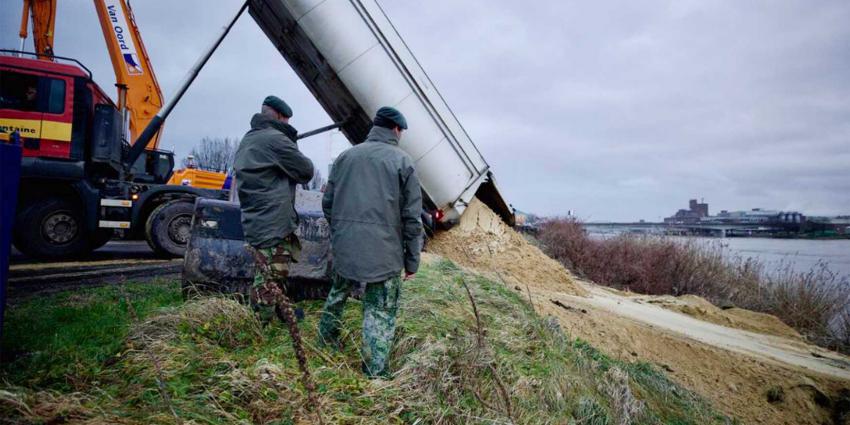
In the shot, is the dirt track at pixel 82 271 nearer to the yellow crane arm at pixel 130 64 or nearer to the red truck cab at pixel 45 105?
the red truck cab at pixel 45 105

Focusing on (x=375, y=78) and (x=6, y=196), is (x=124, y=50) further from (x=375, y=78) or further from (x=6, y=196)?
(x=6, y=196)

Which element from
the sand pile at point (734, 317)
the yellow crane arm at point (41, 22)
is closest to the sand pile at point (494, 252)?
the sand pile at point (734, 317)

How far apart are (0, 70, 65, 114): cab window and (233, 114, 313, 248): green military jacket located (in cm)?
524

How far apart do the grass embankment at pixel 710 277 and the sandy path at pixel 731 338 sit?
1.27 metres

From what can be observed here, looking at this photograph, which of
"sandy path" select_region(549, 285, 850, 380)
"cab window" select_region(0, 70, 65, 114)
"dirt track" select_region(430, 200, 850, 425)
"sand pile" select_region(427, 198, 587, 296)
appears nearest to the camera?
"dirt track" select_region(430, 200, 850, 425)

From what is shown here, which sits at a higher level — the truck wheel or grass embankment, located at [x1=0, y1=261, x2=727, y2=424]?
the truck wheel

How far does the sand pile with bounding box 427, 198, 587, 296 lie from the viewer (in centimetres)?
638

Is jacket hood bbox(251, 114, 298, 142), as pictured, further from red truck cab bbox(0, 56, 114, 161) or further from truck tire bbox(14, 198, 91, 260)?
truck tire bbox(14, 198, 91, 260)

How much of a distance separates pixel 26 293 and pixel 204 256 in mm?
2573

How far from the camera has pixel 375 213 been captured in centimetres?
239

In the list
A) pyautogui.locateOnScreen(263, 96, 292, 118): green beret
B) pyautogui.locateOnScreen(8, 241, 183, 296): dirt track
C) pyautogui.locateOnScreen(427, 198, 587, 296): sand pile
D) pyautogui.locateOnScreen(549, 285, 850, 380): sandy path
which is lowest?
pyautogui.locateOnScreen(549, 285, 850, 380): sandy path

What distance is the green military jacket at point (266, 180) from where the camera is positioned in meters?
2.79

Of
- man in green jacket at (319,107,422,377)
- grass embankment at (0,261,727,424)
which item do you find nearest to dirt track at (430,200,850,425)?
grass embankment at (0,261,727,424)

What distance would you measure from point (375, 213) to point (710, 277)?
9425 mm
